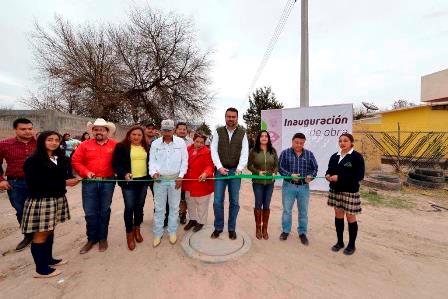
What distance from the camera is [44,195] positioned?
282 centimetres

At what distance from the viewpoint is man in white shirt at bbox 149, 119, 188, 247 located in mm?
3637

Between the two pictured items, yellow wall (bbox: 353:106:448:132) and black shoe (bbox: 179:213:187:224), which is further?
yellow wall (bbox: 353:106:448:132)

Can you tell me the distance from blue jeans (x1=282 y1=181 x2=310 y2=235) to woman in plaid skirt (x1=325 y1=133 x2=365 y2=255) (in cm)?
37

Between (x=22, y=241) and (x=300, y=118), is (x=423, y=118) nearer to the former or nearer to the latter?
(x=300, y=118)

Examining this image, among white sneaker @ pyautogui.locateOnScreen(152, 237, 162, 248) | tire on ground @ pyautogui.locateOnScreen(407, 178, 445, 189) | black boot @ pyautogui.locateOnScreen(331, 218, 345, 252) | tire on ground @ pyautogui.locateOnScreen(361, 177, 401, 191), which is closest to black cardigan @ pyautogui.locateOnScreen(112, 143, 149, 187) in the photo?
white sneaker @ pyautogui.locateOnScreen(152, 237, 162, 248)

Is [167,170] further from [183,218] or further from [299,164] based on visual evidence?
[299,164]

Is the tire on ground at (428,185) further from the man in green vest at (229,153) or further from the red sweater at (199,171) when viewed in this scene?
the red sweater at (199,171)

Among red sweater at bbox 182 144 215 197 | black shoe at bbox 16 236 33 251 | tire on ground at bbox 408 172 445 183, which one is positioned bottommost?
black shoe at bbox 16 236 33 251

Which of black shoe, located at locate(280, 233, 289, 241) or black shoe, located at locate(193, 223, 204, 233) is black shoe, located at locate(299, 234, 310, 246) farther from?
black shoe, located at locate(193, 223, 204, 233)

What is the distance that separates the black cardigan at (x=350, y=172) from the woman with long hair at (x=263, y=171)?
3.05ft

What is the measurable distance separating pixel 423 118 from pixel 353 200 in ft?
54.1

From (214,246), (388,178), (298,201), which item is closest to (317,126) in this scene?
(388,178)

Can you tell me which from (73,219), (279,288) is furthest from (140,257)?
(73,219)

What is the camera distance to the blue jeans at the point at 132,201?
353 centimetres
